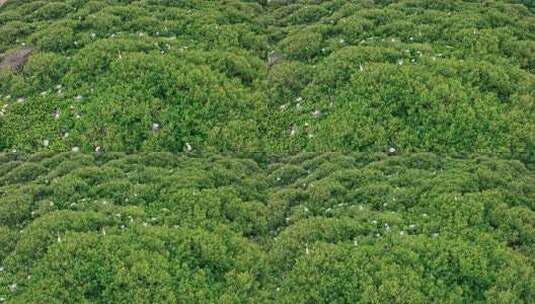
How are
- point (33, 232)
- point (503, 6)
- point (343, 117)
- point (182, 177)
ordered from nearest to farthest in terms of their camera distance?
point (33, 232), point (182, 177), point (343, 117), point (503, 6)

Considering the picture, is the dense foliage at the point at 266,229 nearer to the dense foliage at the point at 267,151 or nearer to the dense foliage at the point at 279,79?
the dense foliage at the point at 267,151

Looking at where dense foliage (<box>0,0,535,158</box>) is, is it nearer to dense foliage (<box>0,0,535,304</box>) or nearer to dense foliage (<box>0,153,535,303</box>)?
dense foliage (<box>0,0,535,304</box>)

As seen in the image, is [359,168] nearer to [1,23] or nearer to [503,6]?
[503,6]

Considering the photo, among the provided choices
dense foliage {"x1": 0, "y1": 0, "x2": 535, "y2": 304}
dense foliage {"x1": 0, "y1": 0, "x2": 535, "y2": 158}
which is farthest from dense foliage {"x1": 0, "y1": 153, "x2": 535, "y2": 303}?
dense foliage {"x1": 0, "y1": 0, "x2": 535, "y2": 158}

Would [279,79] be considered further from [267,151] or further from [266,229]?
[266,229]

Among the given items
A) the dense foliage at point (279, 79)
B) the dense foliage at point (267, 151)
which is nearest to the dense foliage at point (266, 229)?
the dense foliage at point (267, 151)

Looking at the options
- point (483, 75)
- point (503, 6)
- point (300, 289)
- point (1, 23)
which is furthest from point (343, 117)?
point (1, 23)

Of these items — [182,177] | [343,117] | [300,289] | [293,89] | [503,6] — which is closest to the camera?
[300,289]
